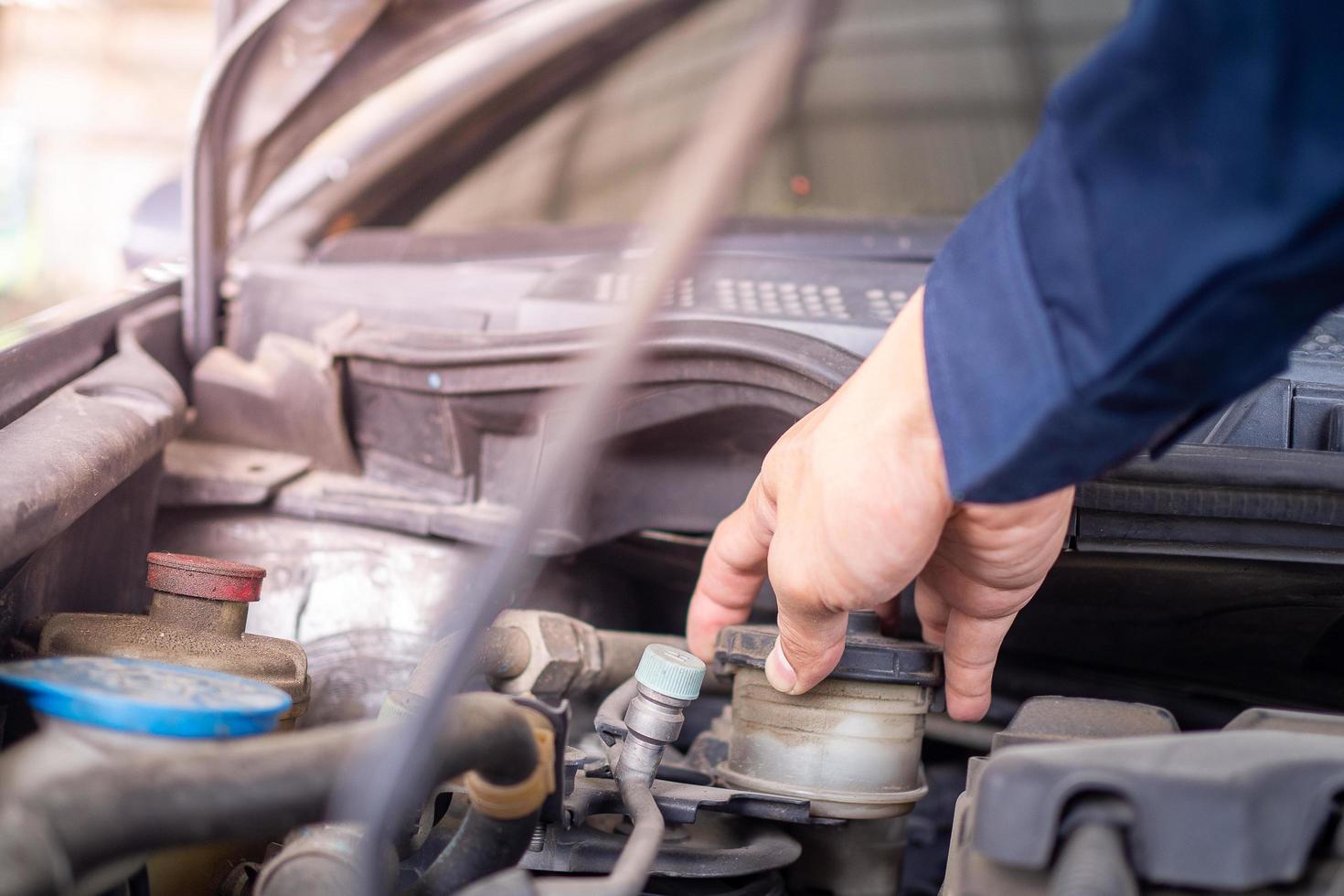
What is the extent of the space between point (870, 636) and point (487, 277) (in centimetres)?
62

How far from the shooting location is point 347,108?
54.1 inches

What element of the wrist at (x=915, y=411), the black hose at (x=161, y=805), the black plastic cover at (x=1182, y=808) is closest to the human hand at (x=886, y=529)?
the wrist at (x=915, y=411)

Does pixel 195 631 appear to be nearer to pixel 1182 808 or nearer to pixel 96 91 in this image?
pixel 1182 808

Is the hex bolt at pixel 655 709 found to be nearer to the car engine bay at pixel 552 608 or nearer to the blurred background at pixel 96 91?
the car engine bay at pixel 552 608

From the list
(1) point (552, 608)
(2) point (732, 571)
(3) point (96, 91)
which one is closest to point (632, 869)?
(2) point (732, 571)

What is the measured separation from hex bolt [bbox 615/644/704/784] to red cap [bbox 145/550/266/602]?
30 cm

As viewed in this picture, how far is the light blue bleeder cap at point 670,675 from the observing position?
0.74 meters

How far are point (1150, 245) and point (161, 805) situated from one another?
48cm

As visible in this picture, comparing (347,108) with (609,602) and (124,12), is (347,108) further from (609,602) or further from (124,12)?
(124,12)

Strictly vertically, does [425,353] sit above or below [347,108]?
below

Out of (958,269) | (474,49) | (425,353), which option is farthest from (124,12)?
(958,269)

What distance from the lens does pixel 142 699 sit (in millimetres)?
544

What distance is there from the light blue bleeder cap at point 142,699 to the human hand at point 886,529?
0.32 m

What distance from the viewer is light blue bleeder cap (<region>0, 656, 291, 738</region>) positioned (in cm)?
54
